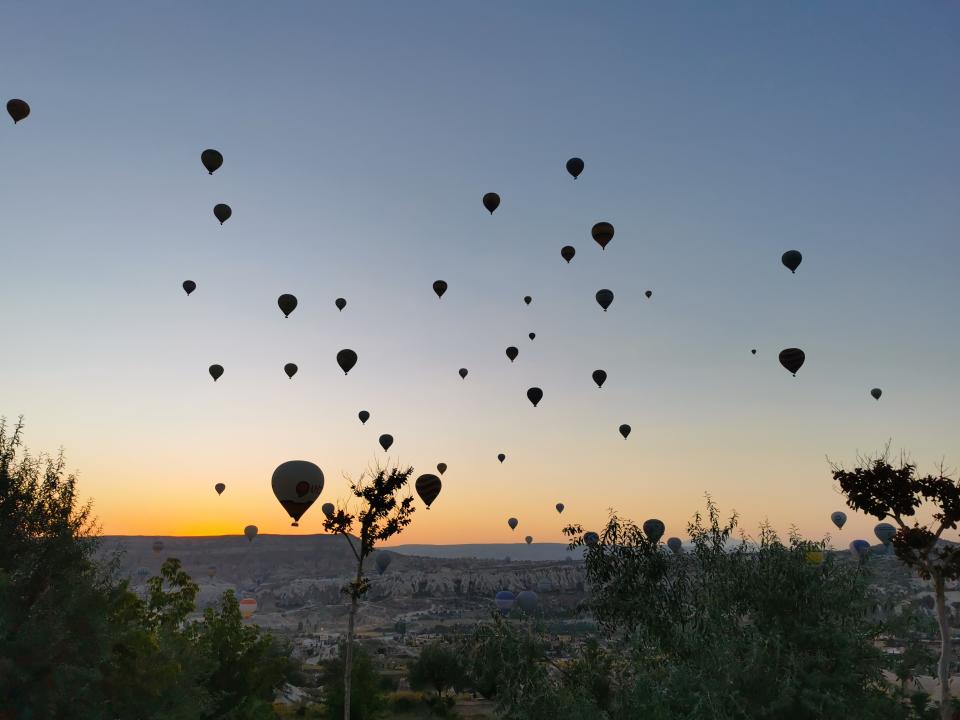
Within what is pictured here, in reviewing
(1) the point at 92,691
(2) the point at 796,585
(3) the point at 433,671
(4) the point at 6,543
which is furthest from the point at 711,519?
(3) the point at 433,671

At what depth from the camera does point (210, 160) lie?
156 ft

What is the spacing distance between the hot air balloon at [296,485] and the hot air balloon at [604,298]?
77.4 feet

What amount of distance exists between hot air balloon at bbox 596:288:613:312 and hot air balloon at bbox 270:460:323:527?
23592 millimetres

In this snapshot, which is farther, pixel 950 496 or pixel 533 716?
pixel 950 496

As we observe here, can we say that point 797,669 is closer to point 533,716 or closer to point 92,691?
point 533,716

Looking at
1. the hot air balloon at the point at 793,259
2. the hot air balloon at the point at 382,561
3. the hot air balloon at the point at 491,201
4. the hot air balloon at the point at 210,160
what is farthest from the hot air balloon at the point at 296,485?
the hot air balloon at the point at 382,561

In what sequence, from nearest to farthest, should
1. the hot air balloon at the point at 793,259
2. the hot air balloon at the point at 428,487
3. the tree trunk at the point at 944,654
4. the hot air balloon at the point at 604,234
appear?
the tree trunk at the point at 944,654 < the hot air balloon at the point at 793,259 < the hot air balloon at the point at 604,234 < the hot air balloon at the point at 428,487

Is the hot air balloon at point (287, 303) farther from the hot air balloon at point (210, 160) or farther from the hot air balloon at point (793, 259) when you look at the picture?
the hot air balloon at point (793, 259)

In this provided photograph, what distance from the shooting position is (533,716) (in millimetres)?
29531

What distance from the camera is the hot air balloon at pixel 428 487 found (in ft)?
181

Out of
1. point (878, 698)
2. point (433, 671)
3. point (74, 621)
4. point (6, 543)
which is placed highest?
point (6, 543)

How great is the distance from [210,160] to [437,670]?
43499mm

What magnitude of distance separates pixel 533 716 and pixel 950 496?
19.3 m

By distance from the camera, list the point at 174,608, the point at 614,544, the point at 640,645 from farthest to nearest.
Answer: the point at 174,608 < the point at 614,544 < the point at 640,645
